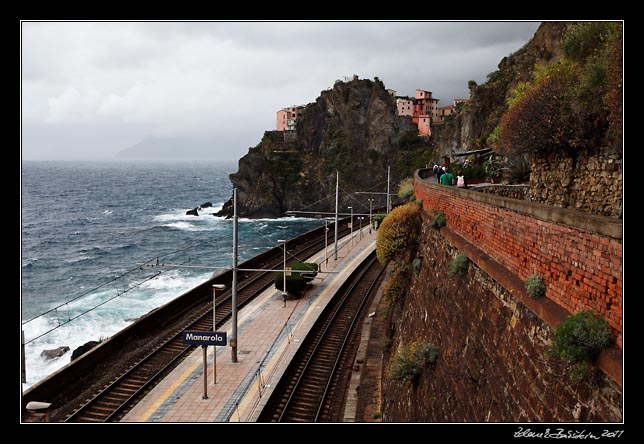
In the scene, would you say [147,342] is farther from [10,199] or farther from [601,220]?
[601,220]

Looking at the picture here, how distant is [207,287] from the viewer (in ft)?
96.7

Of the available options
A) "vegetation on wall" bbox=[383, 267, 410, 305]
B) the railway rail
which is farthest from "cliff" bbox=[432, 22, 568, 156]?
the railway rail

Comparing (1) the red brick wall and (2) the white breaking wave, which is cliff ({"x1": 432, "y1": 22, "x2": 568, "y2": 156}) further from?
(1) the red brick wall

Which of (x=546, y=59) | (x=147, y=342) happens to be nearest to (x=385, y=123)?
(x=546, y=59)

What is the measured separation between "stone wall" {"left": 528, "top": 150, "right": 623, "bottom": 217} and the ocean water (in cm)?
1372

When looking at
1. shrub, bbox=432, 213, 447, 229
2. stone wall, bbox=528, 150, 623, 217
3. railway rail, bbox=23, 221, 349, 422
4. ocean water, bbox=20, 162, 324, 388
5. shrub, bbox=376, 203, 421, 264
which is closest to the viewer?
stone wall, bbox=528, 150, 623, 217

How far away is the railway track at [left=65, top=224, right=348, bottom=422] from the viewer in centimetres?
1542

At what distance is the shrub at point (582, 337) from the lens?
16.8 feet

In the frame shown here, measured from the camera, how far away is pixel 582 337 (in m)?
5.28

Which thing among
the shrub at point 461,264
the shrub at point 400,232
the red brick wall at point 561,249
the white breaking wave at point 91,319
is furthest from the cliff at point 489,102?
the red brick wall at point 561,249

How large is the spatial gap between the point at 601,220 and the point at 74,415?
625 inches

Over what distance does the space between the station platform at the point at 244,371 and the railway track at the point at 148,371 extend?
39 cm

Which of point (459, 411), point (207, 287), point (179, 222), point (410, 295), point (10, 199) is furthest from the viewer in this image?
point (179, 222)

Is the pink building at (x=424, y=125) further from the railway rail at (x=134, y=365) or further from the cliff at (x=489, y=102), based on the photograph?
the railway rail at (x=134, y=365)
